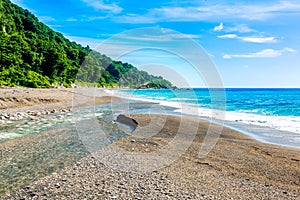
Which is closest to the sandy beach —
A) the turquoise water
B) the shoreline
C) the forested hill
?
the shoreline

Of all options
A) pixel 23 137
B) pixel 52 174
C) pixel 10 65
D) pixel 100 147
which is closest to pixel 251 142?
pixel 100 147

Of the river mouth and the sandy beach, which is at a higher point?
the sandy beach

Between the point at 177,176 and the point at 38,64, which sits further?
the point at 38,64

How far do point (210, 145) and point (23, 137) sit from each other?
365 inches

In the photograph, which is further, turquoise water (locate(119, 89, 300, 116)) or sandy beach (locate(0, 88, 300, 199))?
turquoise water (locate(119, 89, 300, 116))

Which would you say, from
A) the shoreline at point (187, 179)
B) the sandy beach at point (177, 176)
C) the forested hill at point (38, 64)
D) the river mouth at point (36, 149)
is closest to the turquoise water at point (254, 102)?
the forested hill at point (38, 64)

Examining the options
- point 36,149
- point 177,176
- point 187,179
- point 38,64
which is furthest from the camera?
point 38,64

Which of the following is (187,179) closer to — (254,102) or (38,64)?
(38,64)

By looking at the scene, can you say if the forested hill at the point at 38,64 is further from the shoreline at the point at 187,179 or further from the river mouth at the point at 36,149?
the shoreline at the point at 187,179

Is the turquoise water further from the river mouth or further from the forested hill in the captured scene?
the river mouth

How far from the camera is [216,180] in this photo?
739 cm

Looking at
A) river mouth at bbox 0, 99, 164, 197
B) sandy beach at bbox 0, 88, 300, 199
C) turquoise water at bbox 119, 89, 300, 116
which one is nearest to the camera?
sandy beach at bbox 0, 88, 300, 199

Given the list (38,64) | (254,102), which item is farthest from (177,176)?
(254,102)

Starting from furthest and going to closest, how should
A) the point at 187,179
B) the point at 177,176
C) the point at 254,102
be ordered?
the point at 254,102 → the point at 177,176 → the point at 187,179
